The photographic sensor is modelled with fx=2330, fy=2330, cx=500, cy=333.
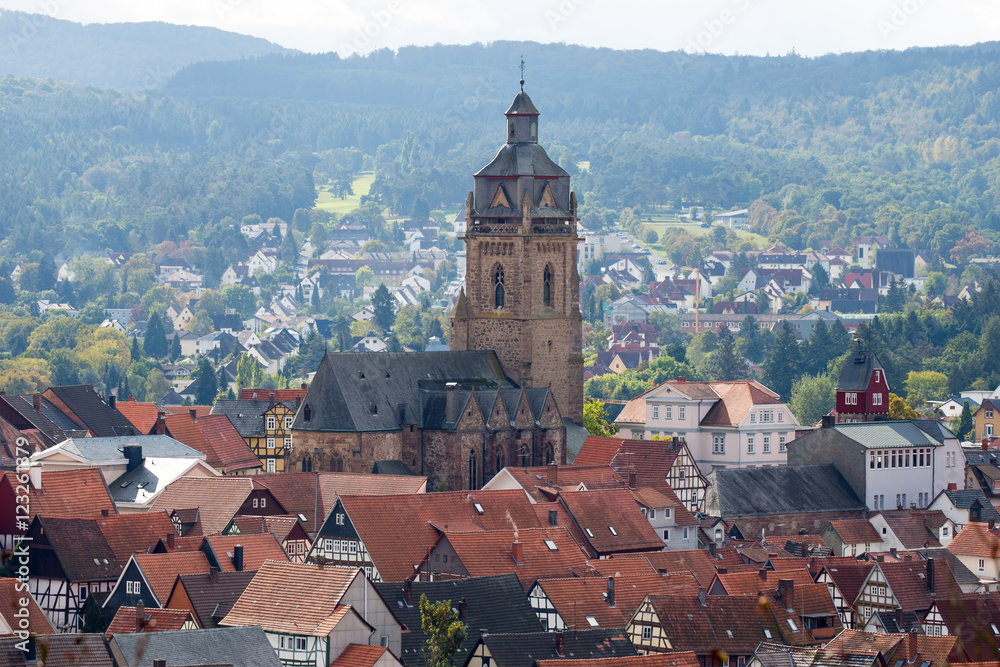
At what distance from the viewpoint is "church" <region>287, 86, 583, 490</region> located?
82.7 meters

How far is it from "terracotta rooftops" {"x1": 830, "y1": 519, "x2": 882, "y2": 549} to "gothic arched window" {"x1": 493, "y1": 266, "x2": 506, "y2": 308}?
18.1m

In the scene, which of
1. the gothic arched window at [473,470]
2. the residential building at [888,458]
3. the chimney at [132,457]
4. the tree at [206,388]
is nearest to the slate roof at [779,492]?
the residential building at [888,458]

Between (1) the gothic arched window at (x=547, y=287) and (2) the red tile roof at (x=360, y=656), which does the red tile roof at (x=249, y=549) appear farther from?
(1) the gothic arched window at (x=547, y=287)

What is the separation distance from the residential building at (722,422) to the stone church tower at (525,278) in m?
5.82

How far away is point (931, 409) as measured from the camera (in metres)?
138

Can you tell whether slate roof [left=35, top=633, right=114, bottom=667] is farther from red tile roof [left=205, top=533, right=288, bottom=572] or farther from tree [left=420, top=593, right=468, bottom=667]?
red tile roof [left=205, top=533, right=288, bottom=572]

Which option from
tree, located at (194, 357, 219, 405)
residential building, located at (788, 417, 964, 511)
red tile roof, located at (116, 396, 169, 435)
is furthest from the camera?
tree, located at (194, 357, 219, 405)

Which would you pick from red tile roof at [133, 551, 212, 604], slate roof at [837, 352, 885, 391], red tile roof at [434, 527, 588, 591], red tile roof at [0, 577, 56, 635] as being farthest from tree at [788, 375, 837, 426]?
red tile roof at [0, 577, 56, 635]

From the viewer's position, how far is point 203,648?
4869cm

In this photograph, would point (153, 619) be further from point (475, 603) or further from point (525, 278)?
point (525, 278)

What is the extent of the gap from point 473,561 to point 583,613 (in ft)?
15.1

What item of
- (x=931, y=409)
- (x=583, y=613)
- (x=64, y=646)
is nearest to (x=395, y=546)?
(x=583, y=613)

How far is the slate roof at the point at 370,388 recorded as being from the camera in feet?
270

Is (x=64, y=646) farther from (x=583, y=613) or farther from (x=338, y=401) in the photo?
(x=338, y=401)
